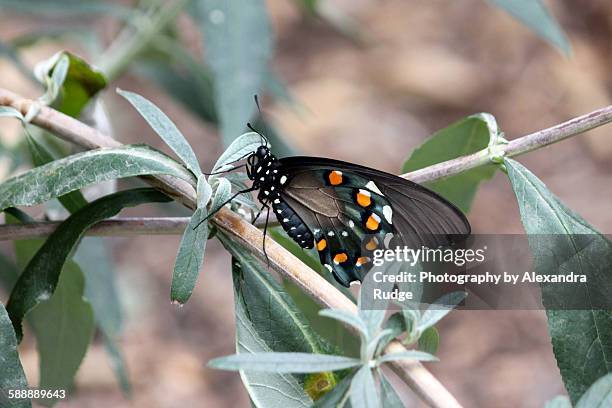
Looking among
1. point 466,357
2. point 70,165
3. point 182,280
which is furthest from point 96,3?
point 466,357

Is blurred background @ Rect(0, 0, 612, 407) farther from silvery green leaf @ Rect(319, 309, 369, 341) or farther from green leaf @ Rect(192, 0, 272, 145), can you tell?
silvery green leaf @ Rect(319, 309, 369, 341)

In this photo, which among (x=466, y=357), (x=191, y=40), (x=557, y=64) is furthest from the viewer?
(x=191, y=40)

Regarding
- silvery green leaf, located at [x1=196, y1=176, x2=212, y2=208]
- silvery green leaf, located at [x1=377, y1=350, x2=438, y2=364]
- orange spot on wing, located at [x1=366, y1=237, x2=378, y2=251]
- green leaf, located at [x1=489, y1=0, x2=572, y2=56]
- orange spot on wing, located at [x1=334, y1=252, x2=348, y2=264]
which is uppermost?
green leaf, located at [x1=489, y1=0, x2=572, y2=56]

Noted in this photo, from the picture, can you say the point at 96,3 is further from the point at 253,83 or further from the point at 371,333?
the point at 371,333

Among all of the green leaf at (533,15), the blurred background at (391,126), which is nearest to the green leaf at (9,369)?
the green leaf at (533,15)

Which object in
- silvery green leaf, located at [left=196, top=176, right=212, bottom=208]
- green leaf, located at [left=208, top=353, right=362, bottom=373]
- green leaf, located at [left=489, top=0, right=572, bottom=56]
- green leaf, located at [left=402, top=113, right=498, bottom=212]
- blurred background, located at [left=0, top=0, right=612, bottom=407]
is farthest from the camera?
blurred background, located at [left=0, top=0, right=612, bottom=407]

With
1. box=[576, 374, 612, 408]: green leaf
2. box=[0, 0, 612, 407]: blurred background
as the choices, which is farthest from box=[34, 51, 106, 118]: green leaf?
box=[0, 0, 612, 407]: blurred background

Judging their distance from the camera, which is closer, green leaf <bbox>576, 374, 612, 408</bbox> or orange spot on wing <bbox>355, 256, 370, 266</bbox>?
green leaf <bbox>576, 374, 612, 408</bbox>
